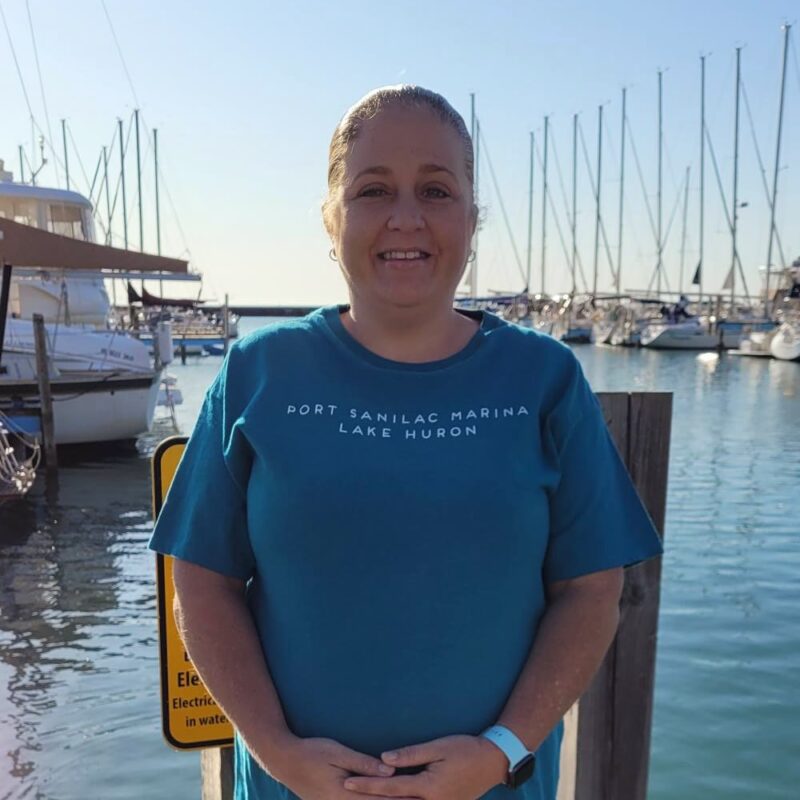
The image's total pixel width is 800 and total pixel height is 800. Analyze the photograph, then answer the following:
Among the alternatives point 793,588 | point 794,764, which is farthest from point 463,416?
point 793,588

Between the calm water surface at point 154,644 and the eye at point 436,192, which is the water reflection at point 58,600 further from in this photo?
the eye at point 436,192

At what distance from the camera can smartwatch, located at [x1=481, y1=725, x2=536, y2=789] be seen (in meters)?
1.51

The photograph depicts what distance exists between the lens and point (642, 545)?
1625mm

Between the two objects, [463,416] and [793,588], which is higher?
[463,416]

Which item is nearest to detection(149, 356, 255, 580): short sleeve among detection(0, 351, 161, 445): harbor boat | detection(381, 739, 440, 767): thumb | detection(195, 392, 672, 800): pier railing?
detection(381, 739, 440, 767): thumb

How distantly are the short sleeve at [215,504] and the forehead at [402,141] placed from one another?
479mm

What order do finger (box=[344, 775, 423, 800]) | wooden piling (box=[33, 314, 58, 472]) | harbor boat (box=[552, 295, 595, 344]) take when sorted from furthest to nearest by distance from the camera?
harbor boat (box=[552, 295, 595, 344]) → wooden piling (box=[33, 314, 58, 472]) → finger (box=[344, 775, 423, 800])

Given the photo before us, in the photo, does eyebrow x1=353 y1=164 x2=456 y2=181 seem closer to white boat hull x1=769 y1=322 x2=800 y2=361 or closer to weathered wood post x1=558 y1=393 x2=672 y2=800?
weathered wood post x1=558 y1=393 x2=672 y2=800

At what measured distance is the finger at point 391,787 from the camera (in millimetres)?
1431

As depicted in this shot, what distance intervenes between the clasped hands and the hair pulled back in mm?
1008

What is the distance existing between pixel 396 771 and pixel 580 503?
0.58m

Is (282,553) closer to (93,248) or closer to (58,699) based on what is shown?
(58,699)

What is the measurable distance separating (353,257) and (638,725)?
1.45 m

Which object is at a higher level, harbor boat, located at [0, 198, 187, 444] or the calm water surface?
harbor boat, located at [0, 198, 187, 444]
